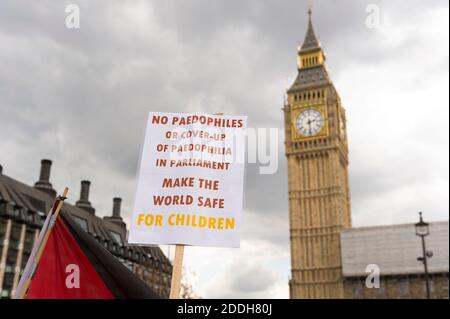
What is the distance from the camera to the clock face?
81750 millimetres

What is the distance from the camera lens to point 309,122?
8231cm

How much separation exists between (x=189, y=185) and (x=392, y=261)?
7418 cm

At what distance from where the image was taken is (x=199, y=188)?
554 centimetres

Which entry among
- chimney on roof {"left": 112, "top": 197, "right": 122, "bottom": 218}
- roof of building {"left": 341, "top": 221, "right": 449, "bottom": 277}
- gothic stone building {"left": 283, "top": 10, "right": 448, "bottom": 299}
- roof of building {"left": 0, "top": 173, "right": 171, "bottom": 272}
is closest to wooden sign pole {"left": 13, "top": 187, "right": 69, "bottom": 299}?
roof of building {"left": 0, "top": 173, "right": 171, "bottom": 272}

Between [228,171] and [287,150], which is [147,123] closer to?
[228,171]

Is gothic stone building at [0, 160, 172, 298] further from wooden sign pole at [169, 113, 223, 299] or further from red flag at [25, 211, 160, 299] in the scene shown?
red flag at [25, 211, 160, 299]

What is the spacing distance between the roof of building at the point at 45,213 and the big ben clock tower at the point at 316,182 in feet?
90.3

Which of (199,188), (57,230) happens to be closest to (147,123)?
(199,188)

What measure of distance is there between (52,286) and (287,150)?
78292mm

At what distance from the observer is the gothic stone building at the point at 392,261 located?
231ft

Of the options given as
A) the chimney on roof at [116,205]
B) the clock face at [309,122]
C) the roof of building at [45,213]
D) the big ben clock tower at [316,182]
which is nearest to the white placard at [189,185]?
the roof of building at [45,213]

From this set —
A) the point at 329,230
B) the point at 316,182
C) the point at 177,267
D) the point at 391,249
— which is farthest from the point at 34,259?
the point at 316,182

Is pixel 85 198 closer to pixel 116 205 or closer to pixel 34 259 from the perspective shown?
pixel 116 205

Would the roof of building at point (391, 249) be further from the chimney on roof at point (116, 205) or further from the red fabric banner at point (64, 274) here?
the red fabric banner at point (64, 274)
